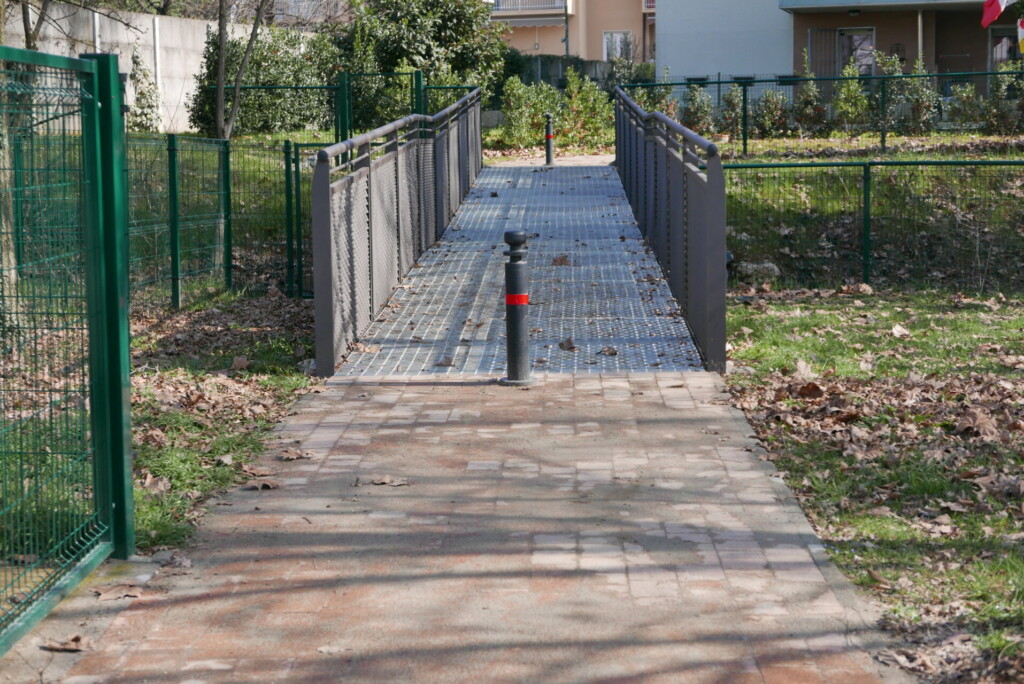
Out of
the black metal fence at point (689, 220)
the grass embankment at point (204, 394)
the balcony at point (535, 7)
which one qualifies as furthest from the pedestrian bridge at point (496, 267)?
the balcony at point (535, 7)

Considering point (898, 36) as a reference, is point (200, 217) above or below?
below

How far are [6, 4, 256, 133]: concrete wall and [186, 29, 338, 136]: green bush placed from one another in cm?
56

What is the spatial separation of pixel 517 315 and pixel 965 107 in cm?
1914

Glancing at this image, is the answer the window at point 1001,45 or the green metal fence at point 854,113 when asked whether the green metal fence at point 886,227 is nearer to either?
the green metal fence at point 854,113

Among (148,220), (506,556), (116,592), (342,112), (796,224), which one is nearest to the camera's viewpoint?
(116,592)

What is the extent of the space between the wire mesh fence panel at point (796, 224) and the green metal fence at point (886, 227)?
14mm

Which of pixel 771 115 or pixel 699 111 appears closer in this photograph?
pixel 771 115

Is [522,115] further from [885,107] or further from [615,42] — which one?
[615,42]

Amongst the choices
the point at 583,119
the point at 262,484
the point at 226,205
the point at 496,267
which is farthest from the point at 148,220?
the point at 583,119

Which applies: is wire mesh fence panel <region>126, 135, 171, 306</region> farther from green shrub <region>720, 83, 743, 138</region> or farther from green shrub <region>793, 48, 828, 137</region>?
green shrub <region>793, 48, 828, 137</region>

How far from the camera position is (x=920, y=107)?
2562cm

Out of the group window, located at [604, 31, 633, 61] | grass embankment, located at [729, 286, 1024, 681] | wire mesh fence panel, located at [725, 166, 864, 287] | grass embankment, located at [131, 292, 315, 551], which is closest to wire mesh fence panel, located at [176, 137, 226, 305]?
grass embankment, located at [131, 292, 315, 551]

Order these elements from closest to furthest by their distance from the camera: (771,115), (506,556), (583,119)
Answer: (506,556) → (771,115) → (583,119)

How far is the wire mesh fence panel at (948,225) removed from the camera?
15.9 meters
